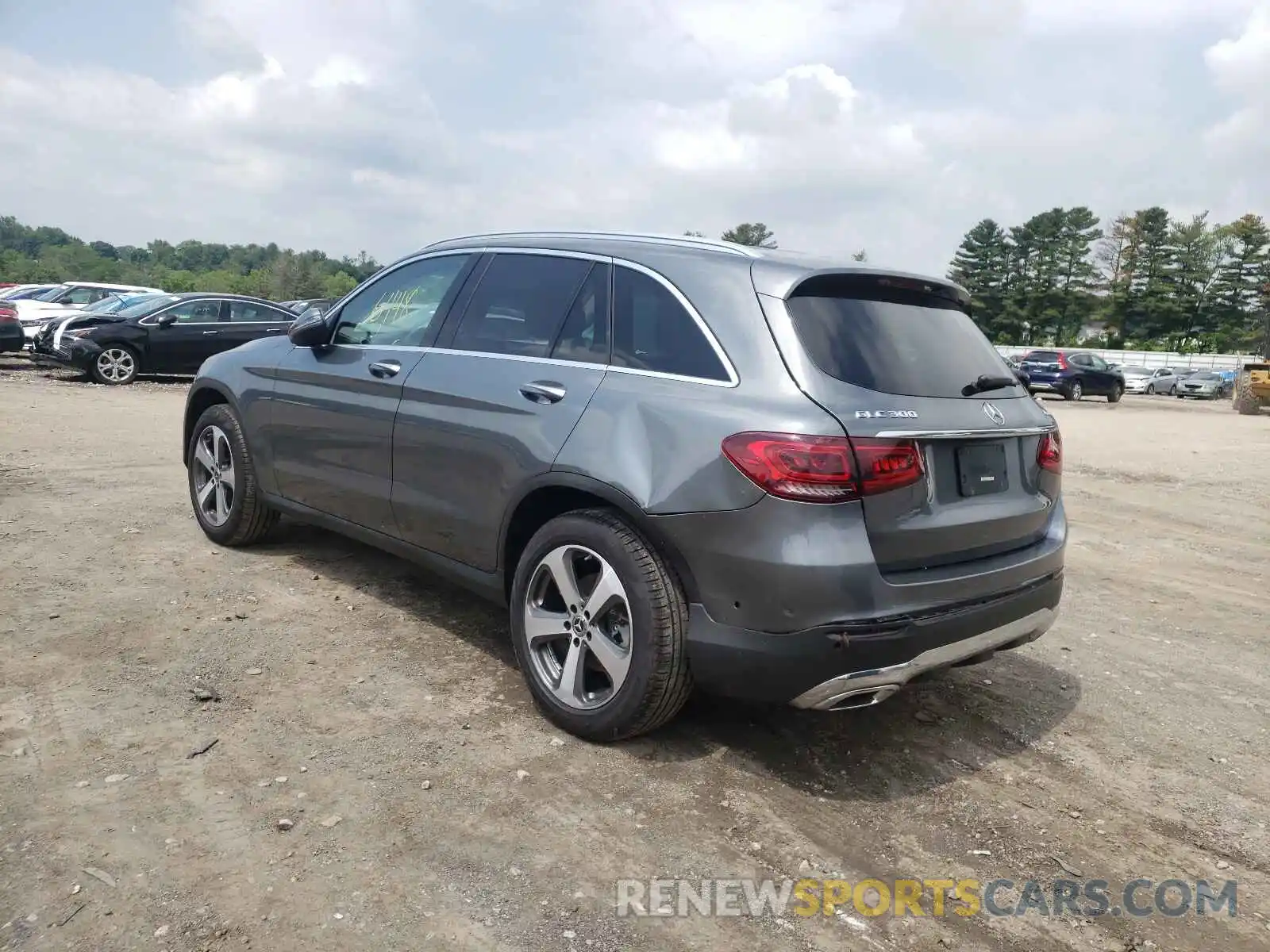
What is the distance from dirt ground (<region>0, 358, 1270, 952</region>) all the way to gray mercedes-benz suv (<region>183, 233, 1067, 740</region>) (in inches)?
16.1

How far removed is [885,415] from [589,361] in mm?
1112

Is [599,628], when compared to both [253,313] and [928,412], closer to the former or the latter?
[928,412]

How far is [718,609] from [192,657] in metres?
2.30

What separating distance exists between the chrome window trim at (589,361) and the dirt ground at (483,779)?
1291 millimetres

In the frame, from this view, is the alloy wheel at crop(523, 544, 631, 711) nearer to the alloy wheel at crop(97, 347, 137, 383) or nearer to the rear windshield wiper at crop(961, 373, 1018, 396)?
the rear windshield wiper at crop(961, 373, 1018, 396)

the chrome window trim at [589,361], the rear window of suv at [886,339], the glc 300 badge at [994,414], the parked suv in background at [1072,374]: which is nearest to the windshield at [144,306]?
the chrome window trim at [589,361]

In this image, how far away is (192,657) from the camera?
156 inches

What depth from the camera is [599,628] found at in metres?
3.34

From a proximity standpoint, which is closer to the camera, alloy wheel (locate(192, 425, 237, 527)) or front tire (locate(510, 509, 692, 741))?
front tire (locate(510, 509, 692, 741))

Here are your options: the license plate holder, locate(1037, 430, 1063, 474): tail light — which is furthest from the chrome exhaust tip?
locate(1037, 430, 1063, 474): tail light

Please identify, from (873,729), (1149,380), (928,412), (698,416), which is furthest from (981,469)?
(1149,380)

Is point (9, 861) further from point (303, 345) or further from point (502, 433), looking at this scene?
point (303, 345)

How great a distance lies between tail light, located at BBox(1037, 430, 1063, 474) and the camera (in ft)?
11.8

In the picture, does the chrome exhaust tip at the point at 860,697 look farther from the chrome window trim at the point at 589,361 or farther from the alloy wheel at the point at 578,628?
the chrome window trim at the point at 589,361
